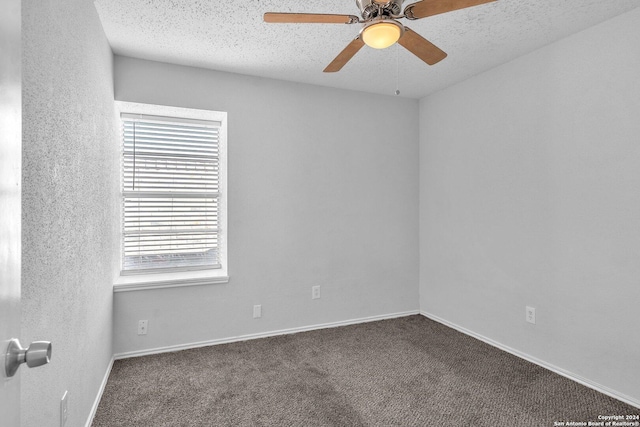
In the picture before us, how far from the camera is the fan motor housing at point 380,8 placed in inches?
58.3

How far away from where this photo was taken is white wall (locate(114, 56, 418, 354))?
302 centimetres

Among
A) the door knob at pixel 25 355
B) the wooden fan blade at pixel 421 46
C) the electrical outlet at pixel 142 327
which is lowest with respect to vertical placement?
the electrical outlet at pixel 142 327

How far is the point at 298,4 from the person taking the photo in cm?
213

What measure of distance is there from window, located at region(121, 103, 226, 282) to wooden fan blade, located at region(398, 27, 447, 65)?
201cm

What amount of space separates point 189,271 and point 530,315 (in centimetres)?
297

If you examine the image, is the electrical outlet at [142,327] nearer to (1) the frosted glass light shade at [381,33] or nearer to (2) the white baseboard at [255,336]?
(2) the white baseboard at [255,336]

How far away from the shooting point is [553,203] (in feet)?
8.70

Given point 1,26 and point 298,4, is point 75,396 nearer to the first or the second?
point 1,26

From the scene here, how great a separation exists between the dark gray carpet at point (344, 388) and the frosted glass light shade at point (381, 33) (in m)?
2.04

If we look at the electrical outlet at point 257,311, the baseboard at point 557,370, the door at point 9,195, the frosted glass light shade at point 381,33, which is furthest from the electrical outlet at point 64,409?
the baseboard at point 557,370

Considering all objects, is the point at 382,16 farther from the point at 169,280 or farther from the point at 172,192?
the point at 169,280

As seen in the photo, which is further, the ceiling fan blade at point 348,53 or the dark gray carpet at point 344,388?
the dark gray carpet at point 344,388

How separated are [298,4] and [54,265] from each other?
1.90 metres

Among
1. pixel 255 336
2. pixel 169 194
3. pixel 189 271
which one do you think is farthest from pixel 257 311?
pixel 169 194
